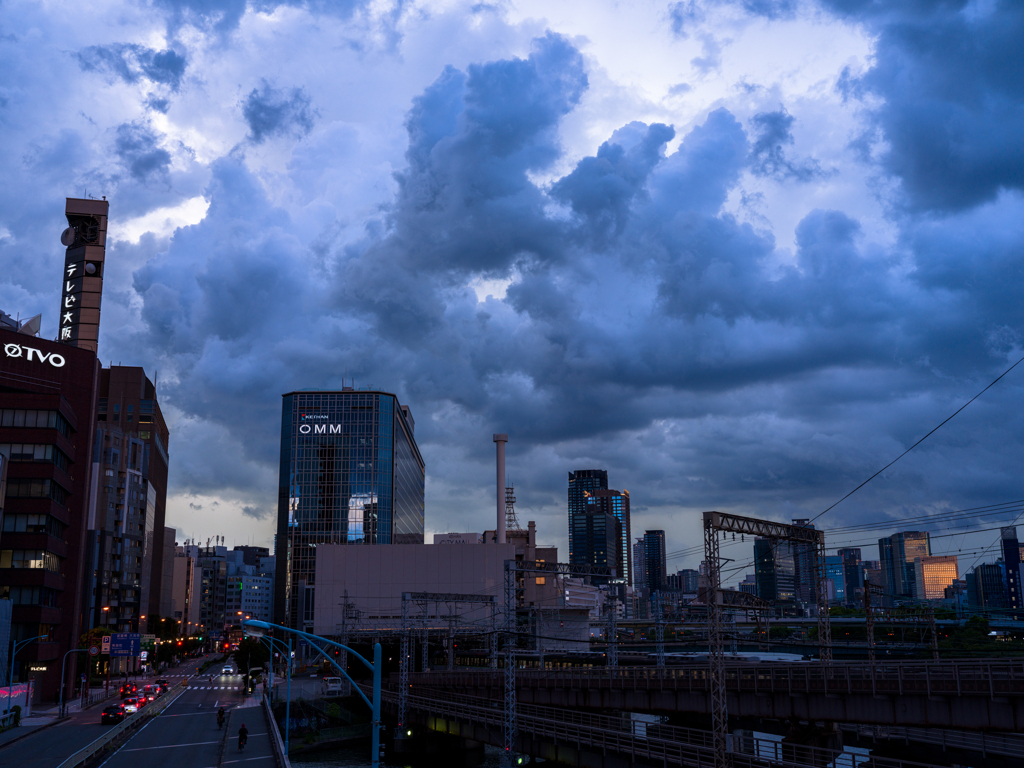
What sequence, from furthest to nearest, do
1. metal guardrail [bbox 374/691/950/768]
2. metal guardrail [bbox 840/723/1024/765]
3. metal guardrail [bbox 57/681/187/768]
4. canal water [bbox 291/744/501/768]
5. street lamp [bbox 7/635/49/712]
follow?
street lamp [bbox 7/635/49/712]
canal water [bbox 291/744/501/768]
metal guardrail [bbox 840/723/1024/765]
metal guardrail [bbox 57/681/187/768]
metal guardrail [bbox 374/691/950/768]

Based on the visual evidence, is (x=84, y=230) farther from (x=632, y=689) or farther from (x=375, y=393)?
(x=632, y=689)

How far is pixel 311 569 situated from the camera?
589 feet

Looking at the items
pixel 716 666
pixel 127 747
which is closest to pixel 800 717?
pixel 716 666

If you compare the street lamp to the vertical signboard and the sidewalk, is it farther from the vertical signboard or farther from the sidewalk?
the vertical signboard

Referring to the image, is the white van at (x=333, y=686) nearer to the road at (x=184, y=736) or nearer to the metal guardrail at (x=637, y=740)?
the road at (x=184, y=736)

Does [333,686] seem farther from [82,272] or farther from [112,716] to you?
[82,272]

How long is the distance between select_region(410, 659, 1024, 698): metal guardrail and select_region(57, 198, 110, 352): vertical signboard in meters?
107

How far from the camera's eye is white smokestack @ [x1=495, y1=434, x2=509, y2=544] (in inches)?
6939

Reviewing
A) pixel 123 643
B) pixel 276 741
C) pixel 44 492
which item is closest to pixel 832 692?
pixel 276 741

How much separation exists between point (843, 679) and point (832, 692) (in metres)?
1.03

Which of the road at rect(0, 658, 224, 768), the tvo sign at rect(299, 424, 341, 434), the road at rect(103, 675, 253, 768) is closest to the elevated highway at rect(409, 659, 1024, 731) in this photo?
the road at rect(103, 675, 253, 768)

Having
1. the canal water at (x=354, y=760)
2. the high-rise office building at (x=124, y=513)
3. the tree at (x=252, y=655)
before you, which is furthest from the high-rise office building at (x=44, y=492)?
the canal water at (x=354, y=760)

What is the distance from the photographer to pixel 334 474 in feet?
618

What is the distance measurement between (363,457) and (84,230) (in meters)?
75.9
